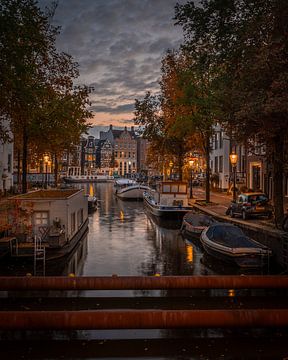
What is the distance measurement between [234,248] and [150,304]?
6.84 meters

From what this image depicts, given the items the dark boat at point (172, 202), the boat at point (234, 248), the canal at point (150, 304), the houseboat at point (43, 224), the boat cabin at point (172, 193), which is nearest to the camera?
the canal at point (150, 304)

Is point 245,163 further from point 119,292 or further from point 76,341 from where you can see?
point 76,341

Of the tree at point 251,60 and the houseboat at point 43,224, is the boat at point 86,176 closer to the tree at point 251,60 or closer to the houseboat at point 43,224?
the tree at point 251,60

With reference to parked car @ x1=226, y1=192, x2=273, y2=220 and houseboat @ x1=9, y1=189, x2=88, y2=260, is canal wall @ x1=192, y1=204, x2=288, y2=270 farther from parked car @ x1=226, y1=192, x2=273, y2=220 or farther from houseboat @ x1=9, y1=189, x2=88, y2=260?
houseboat @ x1=9, y1=189, x2=88, y2=260

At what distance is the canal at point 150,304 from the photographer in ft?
38.8

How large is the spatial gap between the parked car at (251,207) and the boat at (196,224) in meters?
2.72

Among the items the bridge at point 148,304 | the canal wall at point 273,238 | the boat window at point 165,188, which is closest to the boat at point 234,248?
the canal wall at point 273,238

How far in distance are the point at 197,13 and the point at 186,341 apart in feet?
67.1

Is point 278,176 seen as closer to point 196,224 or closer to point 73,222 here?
point 196,224

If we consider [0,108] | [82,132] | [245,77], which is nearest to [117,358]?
[245,77]

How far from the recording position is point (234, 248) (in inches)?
848

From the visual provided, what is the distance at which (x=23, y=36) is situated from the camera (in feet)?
77.2

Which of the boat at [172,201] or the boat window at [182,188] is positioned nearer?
the boat at [172,201]

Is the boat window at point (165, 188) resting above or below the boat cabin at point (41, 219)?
above
